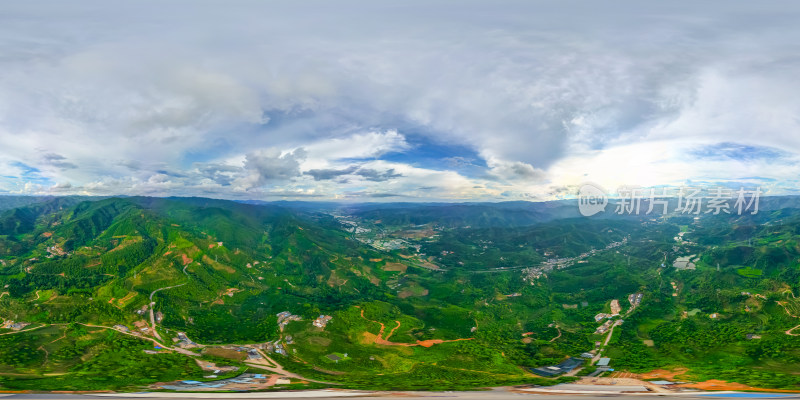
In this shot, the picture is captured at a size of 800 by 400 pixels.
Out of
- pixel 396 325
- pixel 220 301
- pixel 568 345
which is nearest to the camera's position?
→ pixel 568 345

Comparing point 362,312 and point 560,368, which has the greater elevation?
point 362,312

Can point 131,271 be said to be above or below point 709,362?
above

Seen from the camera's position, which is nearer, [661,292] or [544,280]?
[661,292]

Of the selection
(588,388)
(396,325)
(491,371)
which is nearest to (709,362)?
(588,388)

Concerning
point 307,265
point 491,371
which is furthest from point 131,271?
point 491,371

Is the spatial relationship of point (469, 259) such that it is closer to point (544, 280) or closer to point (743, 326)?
point (544, 280)

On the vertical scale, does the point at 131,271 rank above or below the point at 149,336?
above

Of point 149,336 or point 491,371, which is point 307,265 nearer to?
point 149,336

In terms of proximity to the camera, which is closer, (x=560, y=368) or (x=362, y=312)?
(x=560, y=368)

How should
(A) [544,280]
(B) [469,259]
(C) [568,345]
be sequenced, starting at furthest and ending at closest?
(B) [469,259]
(A) [544,280]
(C) [568,345]
